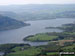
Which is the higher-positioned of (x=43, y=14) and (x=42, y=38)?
(x=42, y=38)

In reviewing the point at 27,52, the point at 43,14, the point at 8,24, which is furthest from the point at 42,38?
the point at 43,14

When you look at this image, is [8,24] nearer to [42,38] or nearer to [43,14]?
[42,38]

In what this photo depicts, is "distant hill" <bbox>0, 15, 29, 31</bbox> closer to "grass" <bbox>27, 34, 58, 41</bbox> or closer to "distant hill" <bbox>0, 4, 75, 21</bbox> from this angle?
"distant hill" <bbox>0, 4, 75, 21</bbox>

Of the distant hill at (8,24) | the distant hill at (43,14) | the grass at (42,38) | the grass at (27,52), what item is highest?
the grass at (27,52)

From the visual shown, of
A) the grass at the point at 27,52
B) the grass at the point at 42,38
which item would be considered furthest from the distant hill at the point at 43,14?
the grass at the point at 27,52

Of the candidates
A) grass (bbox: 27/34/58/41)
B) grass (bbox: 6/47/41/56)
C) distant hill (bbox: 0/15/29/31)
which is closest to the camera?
grass (bbox: 6/47/41/56)

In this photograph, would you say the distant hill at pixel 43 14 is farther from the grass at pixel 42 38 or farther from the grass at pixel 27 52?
the grass at pixel 27 52

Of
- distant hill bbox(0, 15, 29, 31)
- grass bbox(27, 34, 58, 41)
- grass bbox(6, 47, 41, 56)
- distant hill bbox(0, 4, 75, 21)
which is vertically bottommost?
distant hill bbox(0, 4, 75, 21)

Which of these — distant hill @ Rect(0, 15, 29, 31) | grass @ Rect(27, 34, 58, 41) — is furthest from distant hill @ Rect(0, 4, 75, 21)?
grass @ Rect(27, 34, 58, 41)

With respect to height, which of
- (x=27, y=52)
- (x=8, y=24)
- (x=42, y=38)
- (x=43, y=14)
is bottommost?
(x=43, y=14)

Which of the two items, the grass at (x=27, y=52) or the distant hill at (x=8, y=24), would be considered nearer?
the grass at (x=27, y=52)

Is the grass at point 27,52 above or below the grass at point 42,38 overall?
above
